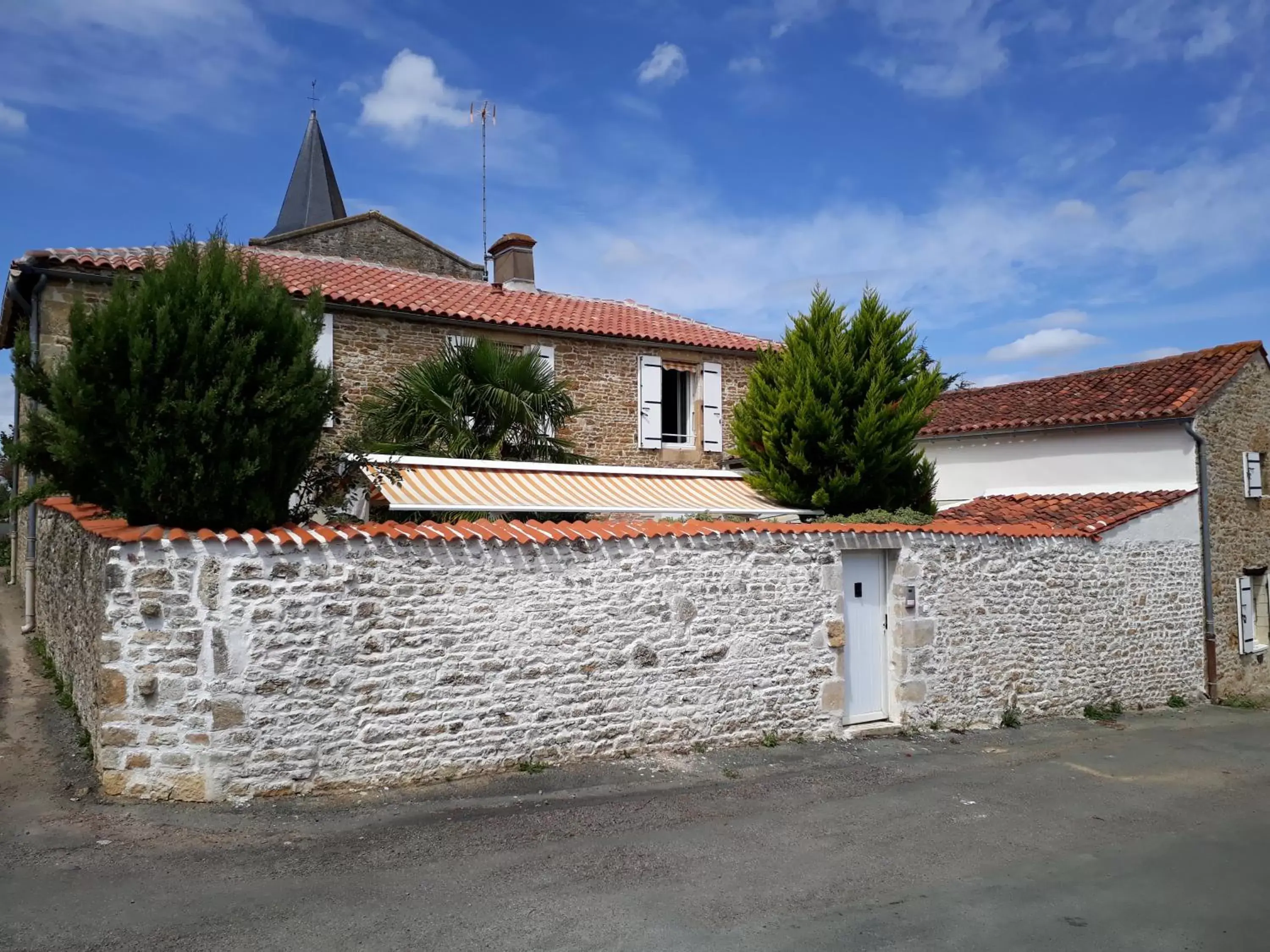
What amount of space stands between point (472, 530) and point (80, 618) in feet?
13.8

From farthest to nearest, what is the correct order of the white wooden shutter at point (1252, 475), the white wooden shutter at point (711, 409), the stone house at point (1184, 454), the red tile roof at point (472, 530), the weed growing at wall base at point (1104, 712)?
the white wooden shutter at point (1252, 475)
the white wooden shutter at point (711, 409)
the stone house at point (1184, 454)
the weed growing at wall base at point (1104, 712)
the red tile roof at point (472, 530)

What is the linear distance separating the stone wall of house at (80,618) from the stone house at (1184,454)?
59.4ft

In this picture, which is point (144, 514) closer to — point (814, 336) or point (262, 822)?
point (262, 822)

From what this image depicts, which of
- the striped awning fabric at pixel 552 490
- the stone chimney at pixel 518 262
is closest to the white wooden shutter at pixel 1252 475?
the striped awning fabric at pixel 552 490

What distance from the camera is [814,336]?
55.8 ft

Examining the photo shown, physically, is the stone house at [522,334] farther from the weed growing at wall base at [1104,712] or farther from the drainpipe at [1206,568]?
the drainpipe at [1206,568]

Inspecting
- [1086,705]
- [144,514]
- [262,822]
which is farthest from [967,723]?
[144,514]

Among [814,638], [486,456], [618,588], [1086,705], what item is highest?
[486,456]

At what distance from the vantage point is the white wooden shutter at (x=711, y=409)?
63.1 feet

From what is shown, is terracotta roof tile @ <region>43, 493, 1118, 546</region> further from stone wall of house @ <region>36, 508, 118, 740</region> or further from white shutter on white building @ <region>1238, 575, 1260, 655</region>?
white shutter on white building @ <region>1238, 575, 1260, 655</region>

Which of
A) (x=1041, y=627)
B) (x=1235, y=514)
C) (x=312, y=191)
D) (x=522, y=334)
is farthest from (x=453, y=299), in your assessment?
(x=312, y=191)

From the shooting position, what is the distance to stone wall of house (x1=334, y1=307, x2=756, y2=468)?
16.0m

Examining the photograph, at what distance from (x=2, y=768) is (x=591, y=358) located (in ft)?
39.6

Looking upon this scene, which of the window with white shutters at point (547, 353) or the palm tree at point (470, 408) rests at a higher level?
the window with white shutters at point (547, 353)
